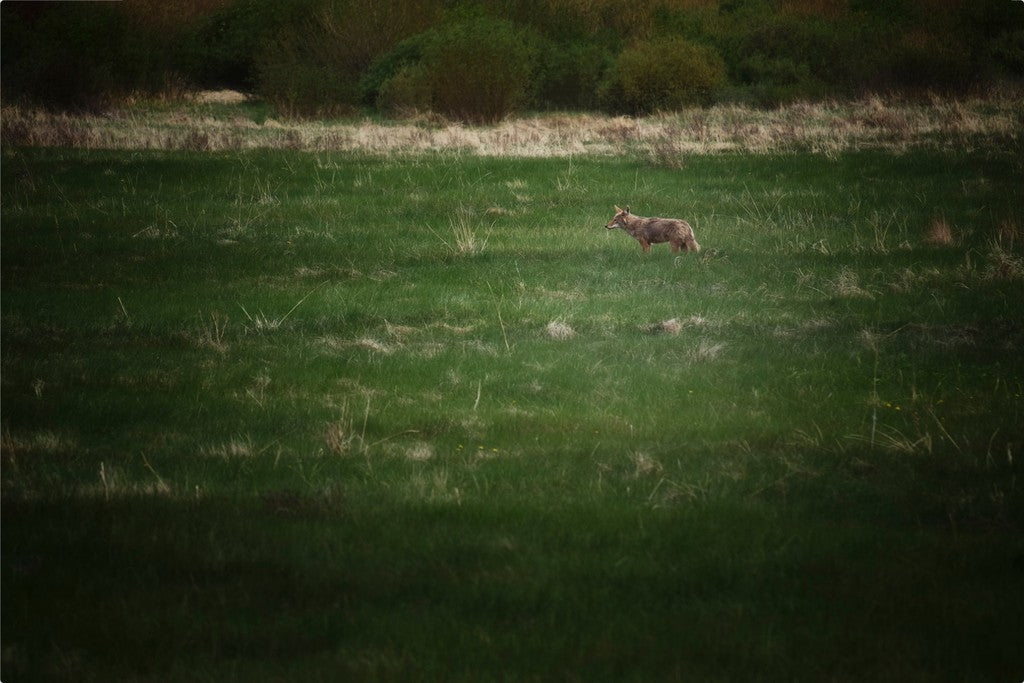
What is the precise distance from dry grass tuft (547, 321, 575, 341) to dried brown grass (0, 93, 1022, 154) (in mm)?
13054

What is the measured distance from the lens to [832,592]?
19.0 ft

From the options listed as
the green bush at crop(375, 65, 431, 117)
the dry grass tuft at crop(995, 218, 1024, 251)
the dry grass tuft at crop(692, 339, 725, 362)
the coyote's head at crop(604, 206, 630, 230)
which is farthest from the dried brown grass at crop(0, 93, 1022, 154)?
the dry grass tuft at crop(692, 339, 725, 362)

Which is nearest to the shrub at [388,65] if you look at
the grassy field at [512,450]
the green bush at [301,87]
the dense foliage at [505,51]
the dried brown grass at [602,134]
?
the dense foliage at [505,51]

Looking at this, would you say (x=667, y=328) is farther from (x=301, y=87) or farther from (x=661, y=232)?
(x=301, y=87)

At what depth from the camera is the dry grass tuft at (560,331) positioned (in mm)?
11938

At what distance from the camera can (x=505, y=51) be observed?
1535 inches

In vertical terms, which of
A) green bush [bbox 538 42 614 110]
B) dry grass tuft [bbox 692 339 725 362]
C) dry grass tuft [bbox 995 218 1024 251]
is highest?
dry grass tuft [bbox 692 339 725 362]

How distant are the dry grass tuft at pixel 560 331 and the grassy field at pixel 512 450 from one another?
0.19ft

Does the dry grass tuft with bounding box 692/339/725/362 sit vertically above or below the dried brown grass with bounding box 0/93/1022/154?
above

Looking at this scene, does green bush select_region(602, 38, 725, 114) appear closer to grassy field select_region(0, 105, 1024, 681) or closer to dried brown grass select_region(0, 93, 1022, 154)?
dried brown grass select_region(0, 93, 1022, 154)

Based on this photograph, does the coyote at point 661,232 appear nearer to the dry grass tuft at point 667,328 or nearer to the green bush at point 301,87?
the dry grass tuft at point 667,328

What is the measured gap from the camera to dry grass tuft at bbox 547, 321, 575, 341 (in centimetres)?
1194

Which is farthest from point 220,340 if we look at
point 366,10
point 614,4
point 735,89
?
point 614,4

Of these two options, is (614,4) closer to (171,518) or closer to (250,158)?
(250,158)
